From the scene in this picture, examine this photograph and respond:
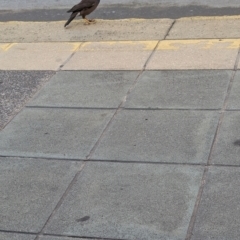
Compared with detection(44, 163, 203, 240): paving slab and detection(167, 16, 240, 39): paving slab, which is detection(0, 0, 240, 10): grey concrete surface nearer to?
detection(167, 16, 240, 39): paving slab

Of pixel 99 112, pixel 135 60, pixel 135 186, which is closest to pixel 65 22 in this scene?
pixel 135 60

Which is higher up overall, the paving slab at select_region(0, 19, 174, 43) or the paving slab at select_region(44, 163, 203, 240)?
the paving slab at select_region(44, 163, 203, 240)

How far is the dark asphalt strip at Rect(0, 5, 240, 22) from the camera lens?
392 inches

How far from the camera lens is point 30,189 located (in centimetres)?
519

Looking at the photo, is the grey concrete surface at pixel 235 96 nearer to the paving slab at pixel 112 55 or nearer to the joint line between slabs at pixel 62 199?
the paving slab at pixel 112 55

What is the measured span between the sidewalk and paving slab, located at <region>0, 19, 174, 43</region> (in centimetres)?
3

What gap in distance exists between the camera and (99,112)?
6.59 m

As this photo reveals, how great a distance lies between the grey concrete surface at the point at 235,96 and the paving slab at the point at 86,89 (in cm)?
120

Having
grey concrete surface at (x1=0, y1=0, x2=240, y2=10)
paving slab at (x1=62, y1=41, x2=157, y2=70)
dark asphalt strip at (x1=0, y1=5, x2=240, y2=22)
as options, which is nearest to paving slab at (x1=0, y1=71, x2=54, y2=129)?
paving slab at (x1=62, y1=41, x2=157, y2=70)

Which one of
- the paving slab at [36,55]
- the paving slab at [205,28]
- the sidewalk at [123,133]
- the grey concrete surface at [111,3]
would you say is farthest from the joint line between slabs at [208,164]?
the grey concrete surface at [111,3]

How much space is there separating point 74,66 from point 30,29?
82.2 inches

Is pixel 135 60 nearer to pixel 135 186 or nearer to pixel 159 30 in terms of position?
pixel 159 30

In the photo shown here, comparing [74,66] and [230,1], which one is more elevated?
[74,66]

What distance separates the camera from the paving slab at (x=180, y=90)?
6.60 meters
